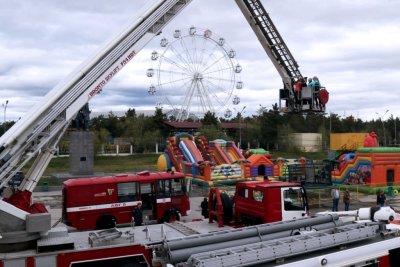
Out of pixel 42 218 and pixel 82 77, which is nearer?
pixel 42 218

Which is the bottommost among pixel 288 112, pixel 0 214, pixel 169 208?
pixel 169 208

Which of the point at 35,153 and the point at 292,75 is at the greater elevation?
the point at 292,75

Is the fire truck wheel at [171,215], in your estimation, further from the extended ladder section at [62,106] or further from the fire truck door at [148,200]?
the extended ladder section at [62,106]

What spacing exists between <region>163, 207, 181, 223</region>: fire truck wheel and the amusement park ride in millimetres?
6602

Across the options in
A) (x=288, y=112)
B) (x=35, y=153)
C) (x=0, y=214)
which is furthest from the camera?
(x=288, y=112)

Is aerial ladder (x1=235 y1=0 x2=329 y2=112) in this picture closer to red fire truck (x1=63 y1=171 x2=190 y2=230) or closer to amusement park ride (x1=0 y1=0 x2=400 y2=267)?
red fire truck (x1=63 y1=171 x2=190 y2=230)

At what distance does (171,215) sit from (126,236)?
8753 mm

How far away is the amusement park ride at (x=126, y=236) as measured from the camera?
909 cm

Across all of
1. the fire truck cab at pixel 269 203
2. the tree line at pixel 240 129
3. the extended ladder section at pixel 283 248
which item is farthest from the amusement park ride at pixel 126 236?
the tree line at pixel 240 129

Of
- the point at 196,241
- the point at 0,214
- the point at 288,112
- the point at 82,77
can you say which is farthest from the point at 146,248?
the point at 288,112

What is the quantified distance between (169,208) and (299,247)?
11121mm

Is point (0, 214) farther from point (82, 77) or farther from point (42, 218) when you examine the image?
point (82, 77)

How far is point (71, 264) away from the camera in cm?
969

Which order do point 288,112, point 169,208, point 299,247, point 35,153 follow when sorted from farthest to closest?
point 288,112 < point 169,208 < point 35,153 < point 299,247
